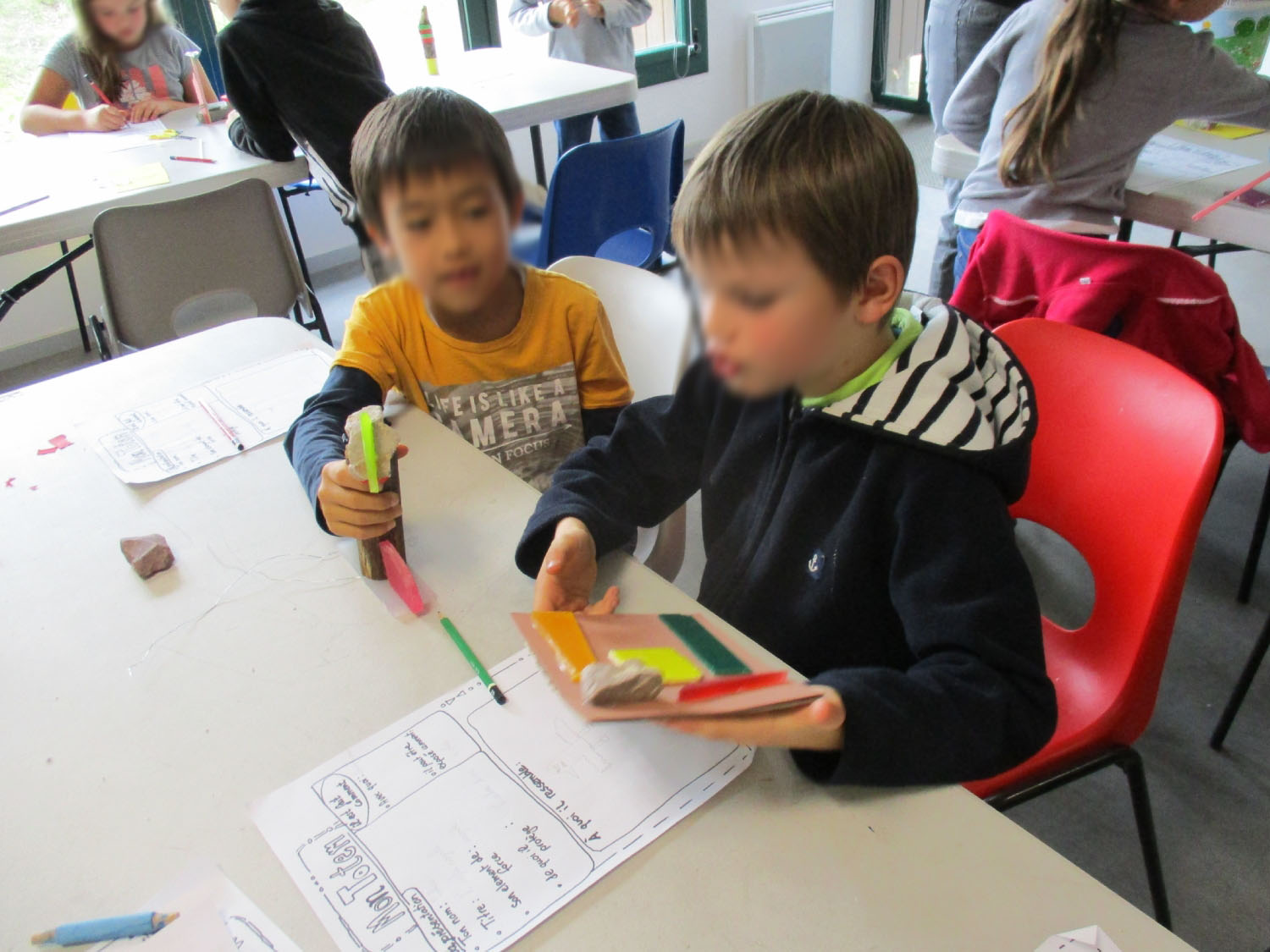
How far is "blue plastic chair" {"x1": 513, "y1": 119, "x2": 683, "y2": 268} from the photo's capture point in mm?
580

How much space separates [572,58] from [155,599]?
1140mm

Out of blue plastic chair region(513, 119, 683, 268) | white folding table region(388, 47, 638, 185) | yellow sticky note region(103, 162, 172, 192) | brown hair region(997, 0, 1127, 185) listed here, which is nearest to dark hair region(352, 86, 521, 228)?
white folding table region(388, 47, 638, 185)

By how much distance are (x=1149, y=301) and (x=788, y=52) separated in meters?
0.83

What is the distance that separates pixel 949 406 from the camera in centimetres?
55

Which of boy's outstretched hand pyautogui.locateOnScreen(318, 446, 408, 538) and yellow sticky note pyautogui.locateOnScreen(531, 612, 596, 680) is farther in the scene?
boy's outstretched hand pyautogui.locateOnScreen(318, 446, 408, 538)

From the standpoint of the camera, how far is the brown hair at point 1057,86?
1.24 m

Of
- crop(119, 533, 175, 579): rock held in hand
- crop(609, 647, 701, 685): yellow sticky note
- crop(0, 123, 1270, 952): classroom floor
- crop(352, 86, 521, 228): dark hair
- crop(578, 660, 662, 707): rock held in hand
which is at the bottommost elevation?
crop(0, 123, 1270, 952): classroom floor

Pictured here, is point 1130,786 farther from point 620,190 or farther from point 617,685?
point 620,190

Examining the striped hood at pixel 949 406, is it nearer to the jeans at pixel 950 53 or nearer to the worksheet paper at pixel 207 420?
the worksheet paper at pixel 207 420

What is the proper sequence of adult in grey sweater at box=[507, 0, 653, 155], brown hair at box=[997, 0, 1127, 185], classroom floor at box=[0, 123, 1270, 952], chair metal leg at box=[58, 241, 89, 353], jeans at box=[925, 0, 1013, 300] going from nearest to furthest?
1. adult in grey sweater at box=[507, 0, 653, 155]
2. classroom floor at box=[0, 123, 1270, 952]
3. brown hair at box=[997, 0, 1127, 185]
4. jeans at box=[925, 0, 1013, 300]
5. chair metal leg at box=[58, 241, 89, 353]

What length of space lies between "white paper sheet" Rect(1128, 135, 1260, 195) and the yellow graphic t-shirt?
42.3 inches

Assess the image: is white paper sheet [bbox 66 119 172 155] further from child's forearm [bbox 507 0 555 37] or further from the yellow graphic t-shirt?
the yellow graphic t-shirt

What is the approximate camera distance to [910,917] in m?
0.45

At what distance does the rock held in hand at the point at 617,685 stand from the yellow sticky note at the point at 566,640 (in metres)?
0.04
